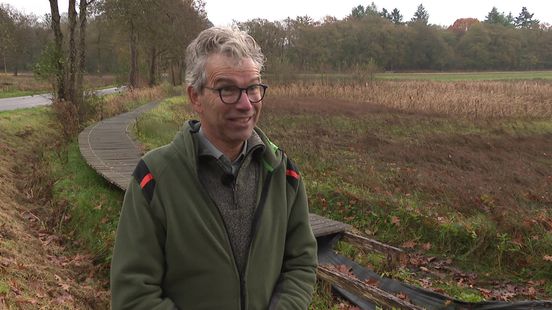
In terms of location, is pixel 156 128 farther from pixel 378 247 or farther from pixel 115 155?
pixel 378 247

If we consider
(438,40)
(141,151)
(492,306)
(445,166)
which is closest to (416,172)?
(445,166)

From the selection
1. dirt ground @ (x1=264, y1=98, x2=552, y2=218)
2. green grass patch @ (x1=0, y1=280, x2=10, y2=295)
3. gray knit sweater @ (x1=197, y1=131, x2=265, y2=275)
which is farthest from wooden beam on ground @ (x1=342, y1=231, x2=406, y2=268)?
gray knit sweater @ (x1=197, y1=131, x2=265, y2=275)

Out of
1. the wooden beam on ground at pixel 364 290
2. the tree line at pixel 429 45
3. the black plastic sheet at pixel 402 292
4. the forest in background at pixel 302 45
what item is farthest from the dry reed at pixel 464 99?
the tree line at pixel 429 45

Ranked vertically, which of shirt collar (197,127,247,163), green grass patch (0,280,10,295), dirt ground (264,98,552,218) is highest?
shirt collar (197,127,247,163)

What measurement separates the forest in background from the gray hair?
25.6 meters

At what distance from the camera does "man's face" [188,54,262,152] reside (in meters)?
1.79

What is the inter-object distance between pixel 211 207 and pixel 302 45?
191 feet

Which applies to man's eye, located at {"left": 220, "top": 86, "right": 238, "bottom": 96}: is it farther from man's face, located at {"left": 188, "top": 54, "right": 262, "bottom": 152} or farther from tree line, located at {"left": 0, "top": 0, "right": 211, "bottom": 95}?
tree line, located at {"left": 0, "top": 0, "right": 211, "bottom": 95}

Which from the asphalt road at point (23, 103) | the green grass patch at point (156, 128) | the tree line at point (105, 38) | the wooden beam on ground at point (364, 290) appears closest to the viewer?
the wooden beam on ground at point (364, 290)

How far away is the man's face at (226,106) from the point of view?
1785 mm

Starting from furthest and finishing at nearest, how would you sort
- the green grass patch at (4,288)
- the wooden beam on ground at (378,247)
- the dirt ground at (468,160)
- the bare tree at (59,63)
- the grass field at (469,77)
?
1. the grass field at (469,77)
2. the bare tree at (59,63)
3. the dirt ground at (468,160)
4. the wooden beam on ground at (378,247)
5. the green grass patch at (4,288)

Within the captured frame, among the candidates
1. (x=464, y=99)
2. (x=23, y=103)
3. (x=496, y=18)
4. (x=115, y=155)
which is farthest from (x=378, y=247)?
(x=496, y=18)

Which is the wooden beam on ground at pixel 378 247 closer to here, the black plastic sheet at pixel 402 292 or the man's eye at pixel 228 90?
the black plastic sheet at pixel 402 292

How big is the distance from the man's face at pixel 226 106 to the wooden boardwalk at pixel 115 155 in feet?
15.3
